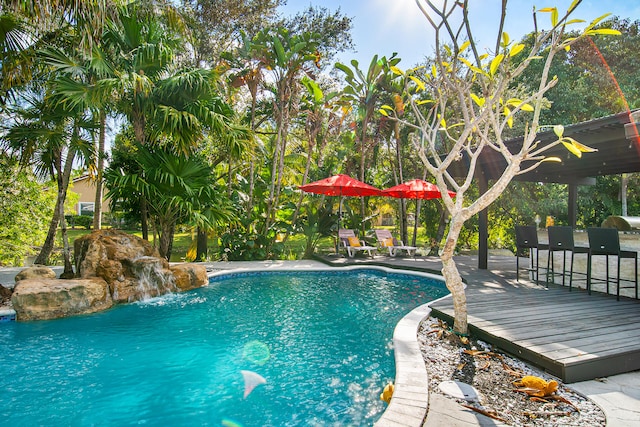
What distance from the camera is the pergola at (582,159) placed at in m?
6.62

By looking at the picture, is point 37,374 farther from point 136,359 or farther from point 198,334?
point 198,334

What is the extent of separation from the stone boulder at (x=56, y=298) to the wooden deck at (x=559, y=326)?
636 centimetres

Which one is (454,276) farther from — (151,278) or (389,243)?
(389,243)

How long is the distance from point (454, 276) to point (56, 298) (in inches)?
269

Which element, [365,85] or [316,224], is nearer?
[316,224]

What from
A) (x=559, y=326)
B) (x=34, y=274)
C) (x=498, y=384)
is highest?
(x=34, y=274)

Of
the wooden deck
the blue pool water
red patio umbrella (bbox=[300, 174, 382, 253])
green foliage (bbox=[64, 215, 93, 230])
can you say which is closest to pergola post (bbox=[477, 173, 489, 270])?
the wooden deck

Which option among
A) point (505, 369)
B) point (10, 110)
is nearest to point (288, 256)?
point (10, 110)

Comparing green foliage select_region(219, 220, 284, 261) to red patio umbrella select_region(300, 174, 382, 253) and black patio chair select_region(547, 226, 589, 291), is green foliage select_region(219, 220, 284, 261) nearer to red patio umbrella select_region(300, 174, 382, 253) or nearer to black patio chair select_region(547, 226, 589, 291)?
red patio umbrella select_region(300, 174, 382, 253)

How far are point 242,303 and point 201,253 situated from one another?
5.98 metres

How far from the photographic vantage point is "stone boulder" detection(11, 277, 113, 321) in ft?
21.3

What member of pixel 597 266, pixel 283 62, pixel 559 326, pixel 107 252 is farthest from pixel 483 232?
pixel 107 252

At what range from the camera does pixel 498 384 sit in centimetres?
369

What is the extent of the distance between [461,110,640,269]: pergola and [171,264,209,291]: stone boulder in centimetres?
777
